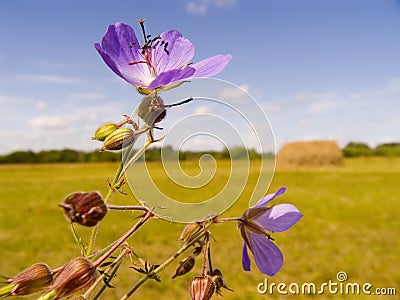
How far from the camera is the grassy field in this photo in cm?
562

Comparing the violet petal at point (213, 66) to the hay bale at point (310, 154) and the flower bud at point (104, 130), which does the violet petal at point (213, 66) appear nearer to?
the flower bud at point (104, 130)

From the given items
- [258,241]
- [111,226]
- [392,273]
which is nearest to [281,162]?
[111,226]

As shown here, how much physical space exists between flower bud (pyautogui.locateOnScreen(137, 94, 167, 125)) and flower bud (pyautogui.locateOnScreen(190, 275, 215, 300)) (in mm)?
123

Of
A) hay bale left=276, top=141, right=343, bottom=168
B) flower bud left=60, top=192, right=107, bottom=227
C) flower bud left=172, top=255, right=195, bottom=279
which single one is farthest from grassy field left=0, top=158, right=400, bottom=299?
flower bud left=60, top=192, right=107, bottom=227

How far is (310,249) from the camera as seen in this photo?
7.11 meters

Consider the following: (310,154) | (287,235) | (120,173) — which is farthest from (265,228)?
(310,154)

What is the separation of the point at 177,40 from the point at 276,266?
0.19 meters

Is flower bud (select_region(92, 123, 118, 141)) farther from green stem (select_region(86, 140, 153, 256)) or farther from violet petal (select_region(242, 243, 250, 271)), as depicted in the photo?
violet petal (select_region(242, 243, 250, 271))

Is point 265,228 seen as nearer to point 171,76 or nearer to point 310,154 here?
point 171,76

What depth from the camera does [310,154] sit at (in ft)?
50.1

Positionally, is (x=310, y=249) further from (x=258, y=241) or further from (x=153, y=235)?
(x=258, y=241)

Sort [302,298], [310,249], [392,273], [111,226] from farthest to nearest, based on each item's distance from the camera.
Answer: [111,226] < [310,249] < [392,273] < [302,298]

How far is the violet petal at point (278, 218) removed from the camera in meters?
0.34

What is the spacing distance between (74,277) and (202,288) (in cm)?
10
